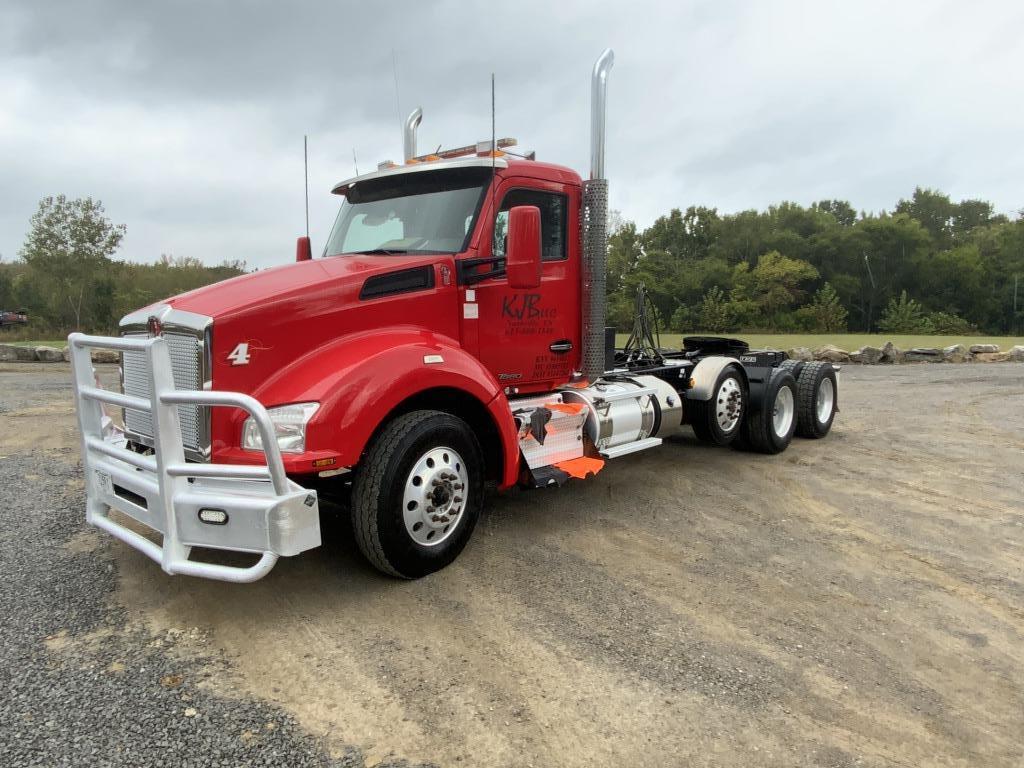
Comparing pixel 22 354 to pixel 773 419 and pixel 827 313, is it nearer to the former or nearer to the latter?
pixel 773 419

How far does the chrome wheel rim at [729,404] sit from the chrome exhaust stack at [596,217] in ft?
7.04

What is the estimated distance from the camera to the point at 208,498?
302 centimetres

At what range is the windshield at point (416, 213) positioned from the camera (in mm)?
4566

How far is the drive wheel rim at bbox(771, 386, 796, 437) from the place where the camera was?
25.0 ft

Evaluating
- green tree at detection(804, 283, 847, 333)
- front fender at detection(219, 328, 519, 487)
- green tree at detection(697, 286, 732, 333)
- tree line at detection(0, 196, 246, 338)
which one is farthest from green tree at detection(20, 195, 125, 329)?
green tree at detection(804, 283, 847, 333)

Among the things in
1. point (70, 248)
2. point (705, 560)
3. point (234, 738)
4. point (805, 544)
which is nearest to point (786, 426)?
point (805, 544)

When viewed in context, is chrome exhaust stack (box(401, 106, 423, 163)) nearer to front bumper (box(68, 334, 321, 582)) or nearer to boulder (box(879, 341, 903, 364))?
front bumper (box(68, 334, 321, 582))

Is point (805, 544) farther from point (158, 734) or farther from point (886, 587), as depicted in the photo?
point (158, 734)

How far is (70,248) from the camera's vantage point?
29.0 metres

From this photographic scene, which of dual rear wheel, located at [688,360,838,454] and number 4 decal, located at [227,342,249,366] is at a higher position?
number 4 decal, located at [227,342,249,366]

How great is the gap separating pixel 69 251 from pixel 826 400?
31.5m

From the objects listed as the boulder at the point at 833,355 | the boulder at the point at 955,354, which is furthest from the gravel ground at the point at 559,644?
the boulder at the point at 955,354

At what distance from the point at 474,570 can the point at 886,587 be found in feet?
7.74

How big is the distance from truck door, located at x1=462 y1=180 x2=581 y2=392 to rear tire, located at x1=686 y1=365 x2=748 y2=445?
6.48 feet
